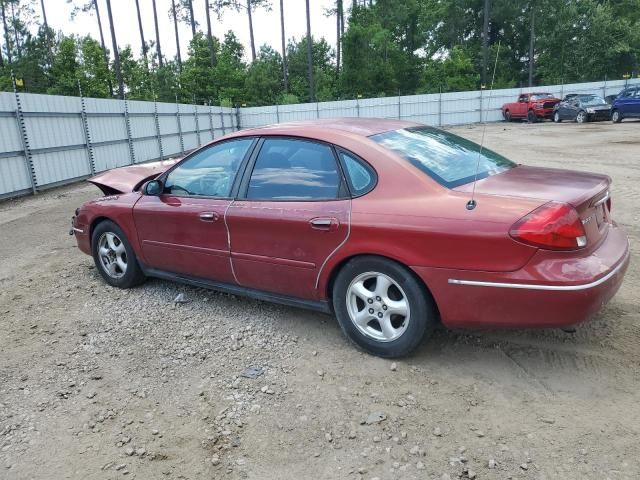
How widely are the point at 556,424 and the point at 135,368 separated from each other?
2.58 m

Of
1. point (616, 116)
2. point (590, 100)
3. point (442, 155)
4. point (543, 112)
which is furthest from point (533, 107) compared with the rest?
point (442, 155)

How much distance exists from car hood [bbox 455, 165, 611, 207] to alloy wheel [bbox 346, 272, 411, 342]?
738 millimetres

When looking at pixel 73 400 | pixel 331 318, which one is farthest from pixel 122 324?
pixel 331 318

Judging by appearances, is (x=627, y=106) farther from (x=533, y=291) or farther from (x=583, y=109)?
(x=533, y=291)

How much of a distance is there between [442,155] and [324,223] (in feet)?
3.16

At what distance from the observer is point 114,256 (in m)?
4.94

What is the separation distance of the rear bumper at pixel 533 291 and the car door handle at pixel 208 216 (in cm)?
164

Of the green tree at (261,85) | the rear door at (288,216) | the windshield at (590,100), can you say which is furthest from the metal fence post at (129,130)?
the green tree at (261,85)

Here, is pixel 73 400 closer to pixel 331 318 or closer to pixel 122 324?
pixel 122 324

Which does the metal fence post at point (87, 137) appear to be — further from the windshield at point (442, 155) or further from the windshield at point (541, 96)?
the windshield at point (541, 96)

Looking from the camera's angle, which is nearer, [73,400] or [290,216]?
[73,400]

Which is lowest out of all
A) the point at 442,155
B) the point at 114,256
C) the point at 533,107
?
the point at 114,256

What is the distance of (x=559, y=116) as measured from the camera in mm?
27922

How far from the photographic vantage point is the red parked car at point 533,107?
28797mm
